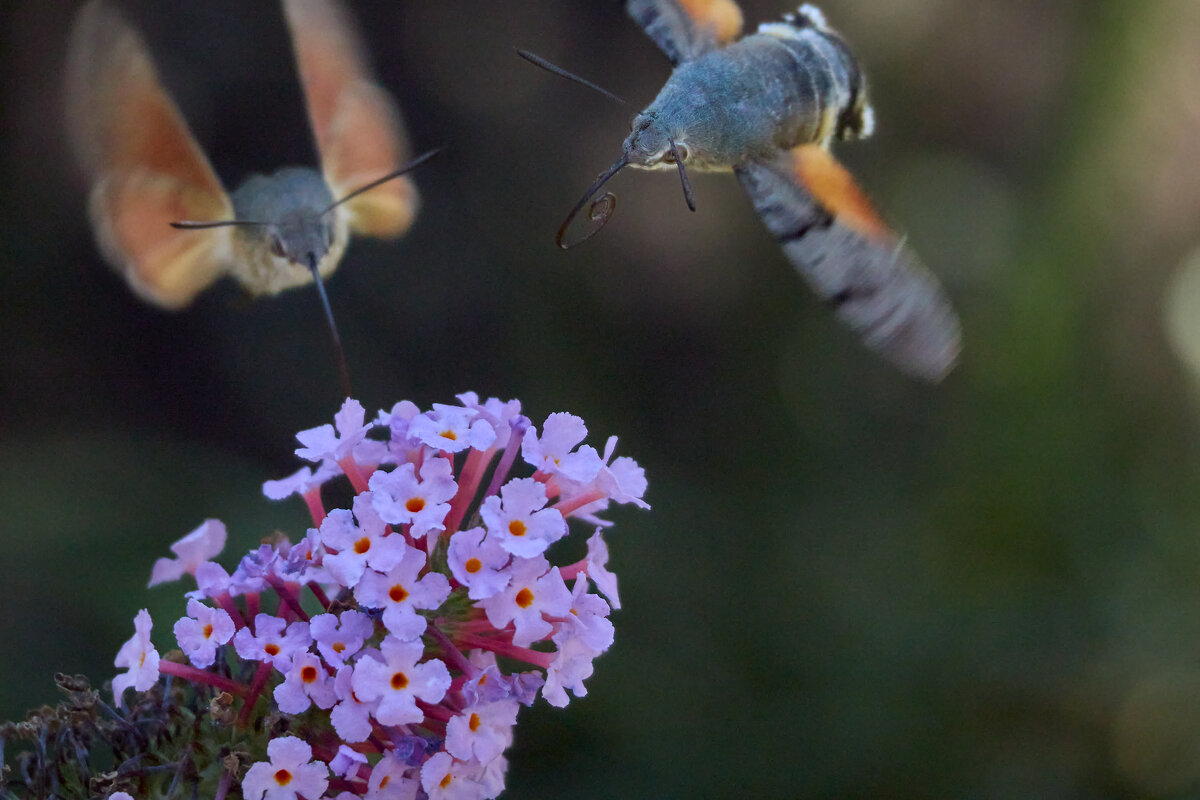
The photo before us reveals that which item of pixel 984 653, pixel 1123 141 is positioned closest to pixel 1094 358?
pixel 1123 141

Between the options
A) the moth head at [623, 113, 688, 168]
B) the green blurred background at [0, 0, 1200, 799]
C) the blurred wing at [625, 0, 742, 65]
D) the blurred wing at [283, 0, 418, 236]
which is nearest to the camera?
the moth head at [623, 113, 688, 168]

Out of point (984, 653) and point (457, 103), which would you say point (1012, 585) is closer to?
point (984, 653)

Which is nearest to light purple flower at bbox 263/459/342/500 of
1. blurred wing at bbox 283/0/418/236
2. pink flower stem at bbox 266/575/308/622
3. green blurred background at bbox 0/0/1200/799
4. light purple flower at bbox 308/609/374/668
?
pink flower stem at bbox 266/575/308/622

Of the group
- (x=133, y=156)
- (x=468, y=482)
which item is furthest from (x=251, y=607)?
(x=133, y=156)

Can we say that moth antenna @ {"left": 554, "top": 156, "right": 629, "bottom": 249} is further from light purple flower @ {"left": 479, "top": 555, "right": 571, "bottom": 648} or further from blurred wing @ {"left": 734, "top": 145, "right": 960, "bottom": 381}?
light purple flower @ {"left": 479, "top": 555, "right": 571, "bottom": 648}

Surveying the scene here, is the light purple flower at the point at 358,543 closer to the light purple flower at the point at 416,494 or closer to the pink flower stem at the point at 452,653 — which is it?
the light purple flower at the point at 416,494

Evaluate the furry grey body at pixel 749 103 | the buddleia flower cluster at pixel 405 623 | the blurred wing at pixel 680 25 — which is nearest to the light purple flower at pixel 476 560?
the buddleia flower cluster at pixel 405 623
